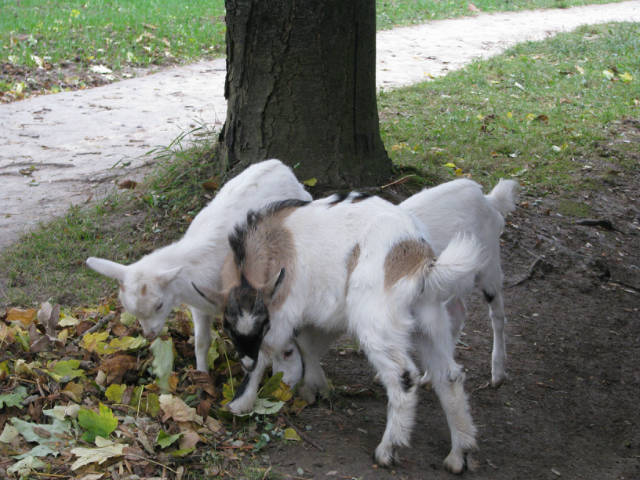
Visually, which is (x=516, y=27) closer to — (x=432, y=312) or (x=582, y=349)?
(x=582, y=349)

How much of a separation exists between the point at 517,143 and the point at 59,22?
10.0 meters

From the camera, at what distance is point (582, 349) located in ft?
16.4

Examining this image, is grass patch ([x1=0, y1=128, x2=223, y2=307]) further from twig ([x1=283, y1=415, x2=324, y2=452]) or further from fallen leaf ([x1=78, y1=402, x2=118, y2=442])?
twig ([x1=283, y1=415, x2=324, y2=452])

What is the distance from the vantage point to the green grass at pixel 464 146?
18.9ft

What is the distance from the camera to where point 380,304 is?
339 cm

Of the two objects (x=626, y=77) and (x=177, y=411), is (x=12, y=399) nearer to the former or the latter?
(x=177, y=411)

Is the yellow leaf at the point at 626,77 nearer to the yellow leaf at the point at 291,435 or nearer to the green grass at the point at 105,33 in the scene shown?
the green grass at the point at 105,33

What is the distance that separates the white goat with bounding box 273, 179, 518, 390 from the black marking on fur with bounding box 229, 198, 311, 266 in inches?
23.9

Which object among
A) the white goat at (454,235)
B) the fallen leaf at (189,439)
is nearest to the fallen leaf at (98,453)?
the fallen leaf at (189,439)

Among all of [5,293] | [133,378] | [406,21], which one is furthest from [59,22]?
[133,378]

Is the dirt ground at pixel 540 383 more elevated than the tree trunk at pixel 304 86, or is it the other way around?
the tree trunk at pixel 304 86

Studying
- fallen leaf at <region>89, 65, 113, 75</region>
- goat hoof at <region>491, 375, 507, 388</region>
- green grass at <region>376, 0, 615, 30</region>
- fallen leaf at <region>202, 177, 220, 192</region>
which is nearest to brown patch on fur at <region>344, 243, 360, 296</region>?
goat hoof at <region>491, 375, 507, 388</region>

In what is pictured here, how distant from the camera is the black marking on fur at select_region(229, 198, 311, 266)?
Result: 3.82 metres

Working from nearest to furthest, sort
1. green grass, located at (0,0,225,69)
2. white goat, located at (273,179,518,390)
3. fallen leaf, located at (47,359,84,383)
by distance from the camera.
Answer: fallen leaf, located at (47,359,84,383)
white goat, located at (273,179,518,390)
green grass, located at (0,0,225,69)
